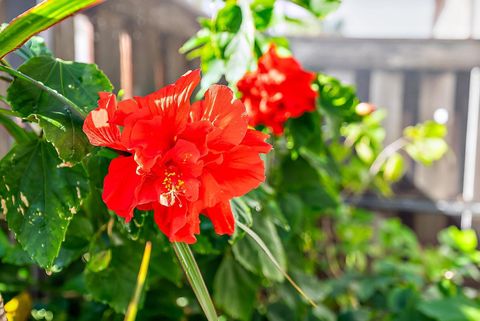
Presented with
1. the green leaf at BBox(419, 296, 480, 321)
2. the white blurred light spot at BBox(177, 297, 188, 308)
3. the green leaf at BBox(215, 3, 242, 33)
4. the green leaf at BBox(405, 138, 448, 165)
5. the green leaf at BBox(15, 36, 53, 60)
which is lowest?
the green leaf at BBox(419, 296, 480, 321)

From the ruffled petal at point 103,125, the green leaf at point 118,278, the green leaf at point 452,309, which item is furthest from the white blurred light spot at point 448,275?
the ruffled petal at point 103,125

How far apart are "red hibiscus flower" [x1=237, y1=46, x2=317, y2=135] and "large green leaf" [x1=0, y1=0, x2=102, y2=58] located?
494 mm

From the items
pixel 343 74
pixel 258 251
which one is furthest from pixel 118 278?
pixel 343 74

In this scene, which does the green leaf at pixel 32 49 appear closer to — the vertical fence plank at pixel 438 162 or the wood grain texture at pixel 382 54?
the wood grain texture at pixel 382 54

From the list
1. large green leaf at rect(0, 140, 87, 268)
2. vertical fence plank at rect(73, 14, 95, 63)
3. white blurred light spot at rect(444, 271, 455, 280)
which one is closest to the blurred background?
white blurred light spot at rect(444, 271, 455, 280)

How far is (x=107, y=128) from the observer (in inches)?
16.3

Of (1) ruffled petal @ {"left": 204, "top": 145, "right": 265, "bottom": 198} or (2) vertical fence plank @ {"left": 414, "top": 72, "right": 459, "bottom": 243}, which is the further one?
(2) vertical fence plank @ {"left": 414, "top": 72, "right": 459, "bottom": 243}

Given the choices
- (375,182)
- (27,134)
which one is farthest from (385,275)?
(27,134)

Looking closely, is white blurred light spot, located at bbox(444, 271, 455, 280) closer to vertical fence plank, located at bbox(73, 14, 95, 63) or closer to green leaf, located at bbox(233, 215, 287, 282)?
green leaf, located at bbox(233, 215, 287, 282)

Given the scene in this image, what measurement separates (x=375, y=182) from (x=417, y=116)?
42 cm

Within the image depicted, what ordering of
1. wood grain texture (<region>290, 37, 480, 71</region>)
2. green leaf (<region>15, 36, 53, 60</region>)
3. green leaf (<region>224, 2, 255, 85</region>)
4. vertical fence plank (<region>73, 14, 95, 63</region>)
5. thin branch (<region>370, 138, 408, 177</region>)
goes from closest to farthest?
green leaf (<region>15, 36, 53, 60</region>) → green leaf (<region>224, 2, 255, 85</region>) → vertical fence plank (<region>73, 14, 95, 63</region>) → thin branch (<region>370, 138, 408, 177</region>) → wood grain texture (<region>290, 37, 480, 71</region>)

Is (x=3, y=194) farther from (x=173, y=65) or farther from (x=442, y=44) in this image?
(x=442, y=44)

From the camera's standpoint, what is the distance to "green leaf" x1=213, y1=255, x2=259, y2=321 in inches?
34.3

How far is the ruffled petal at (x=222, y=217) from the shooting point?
458mm
